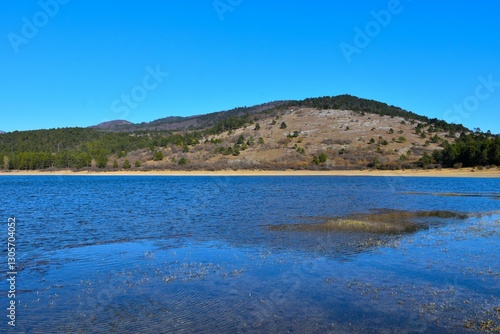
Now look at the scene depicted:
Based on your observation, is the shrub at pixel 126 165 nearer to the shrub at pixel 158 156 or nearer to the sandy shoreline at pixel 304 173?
the sandy shoreline at pixel 304 173

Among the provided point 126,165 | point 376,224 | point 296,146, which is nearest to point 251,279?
point 376,224

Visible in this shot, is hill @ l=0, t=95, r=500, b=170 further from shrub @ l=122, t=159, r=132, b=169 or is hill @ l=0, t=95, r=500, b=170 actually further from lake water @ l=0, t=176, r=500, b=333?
lake water @ l=0, t=176, r=500, b=333

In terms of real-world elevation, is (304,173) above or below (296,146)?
below

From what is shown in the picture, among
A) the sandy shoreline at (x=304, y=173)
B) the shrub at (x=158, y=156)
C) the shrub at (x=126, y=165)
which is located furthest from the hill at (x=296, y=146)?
the sandy shoreline at (x=304, y=173)

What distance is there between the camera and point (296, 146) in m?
144

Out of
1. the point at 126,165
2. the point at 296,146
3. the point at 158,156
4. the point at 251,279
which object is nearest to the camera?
the point at 251,279

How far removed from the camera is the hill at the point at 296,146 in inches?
4895

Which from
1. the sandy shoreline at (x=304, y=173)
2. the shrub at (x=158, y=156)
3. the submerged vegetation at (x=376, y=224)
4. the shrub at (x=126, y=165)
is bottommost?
the submerged vegetation at (x=376, y=224)

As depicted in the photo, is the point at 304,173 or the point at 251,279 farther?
the point at 304,173

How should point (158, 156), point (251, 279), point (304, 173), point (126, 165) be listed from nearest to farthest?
point (251, 279) → point (304, 173) → point (126, 165) → point (158, 156)

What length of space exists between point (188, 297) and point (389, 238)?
13943mm

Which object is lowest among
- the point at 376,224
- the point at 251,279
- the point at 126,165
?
the point at 376,224

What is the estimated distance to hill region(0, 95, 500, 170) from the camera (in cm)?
12434

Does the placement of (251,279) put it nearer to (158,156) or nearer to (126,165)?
(158,156)
